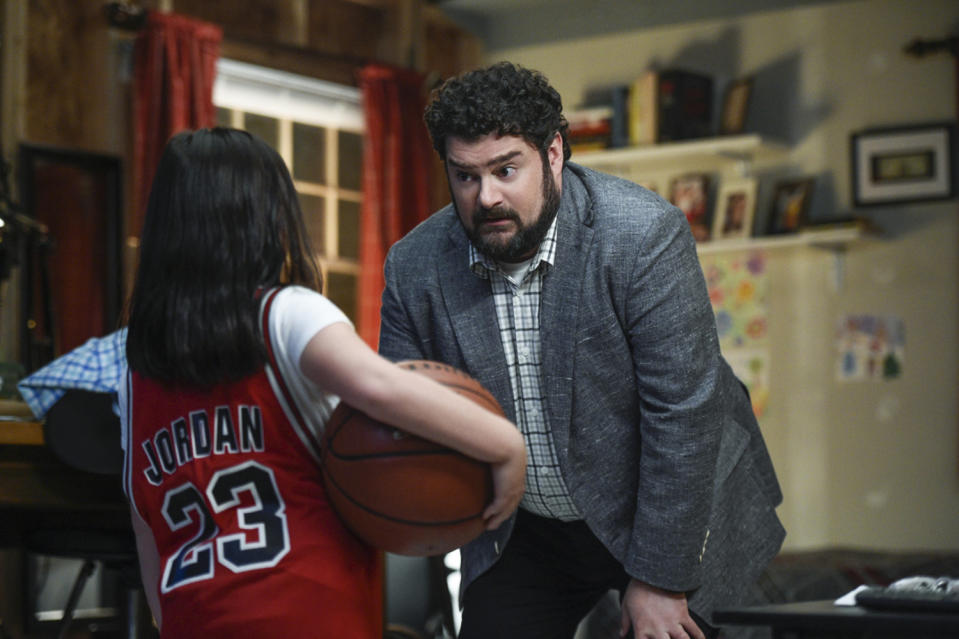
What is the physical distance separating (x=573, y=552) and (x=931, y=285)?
11.5 feet

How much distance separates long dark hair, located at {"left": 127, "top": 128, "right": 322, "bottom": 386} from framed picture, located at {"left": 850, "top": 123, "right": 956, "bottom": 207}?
4.08 m

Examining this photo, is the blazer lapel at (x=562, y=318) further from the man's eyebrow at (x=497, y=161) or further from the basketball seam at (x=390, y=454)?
the basketball seam at (x=390, y=454)

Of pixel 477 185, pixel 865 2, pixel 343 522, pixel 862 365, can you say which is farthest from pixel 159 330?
pixel 865 2

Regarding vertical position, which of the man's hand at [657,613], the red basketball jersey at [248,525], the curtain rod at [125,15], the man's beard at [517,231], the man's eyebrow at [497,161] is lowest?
the man's hand at [657,613]

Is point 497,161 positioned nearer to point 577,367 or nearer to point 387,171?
point 577,367

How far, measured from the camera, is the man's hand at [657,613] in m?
1.79

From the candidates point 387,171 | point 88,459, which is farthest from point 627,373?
point 387,171

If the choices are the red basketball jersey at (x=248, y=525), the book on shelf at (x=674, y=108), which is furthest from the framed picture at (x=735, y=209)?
the red basketball jersey at (x=248, y=525)

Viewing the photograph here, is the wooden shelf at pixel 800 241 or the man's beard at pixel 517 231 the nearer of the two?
the man's beard at pixel 517 231

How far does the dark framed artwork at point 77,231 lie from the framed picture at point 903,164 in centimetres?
309

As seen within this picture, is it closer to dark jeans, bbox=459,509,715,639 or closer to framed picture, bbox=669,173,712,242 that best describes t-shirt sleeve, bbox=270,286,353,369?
dark jeans, bbox=459,509,715,639

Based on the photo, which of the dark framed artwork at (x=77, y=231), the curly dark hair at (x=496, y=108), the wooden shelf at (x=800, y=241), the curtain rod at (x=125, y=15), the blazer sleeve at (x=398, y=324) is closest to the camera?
the curly dark hair at (x=496, y=108)

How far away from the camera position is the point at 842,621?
4.60 feet

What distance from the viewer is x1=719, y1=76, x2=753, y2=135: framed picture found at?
5.21m
